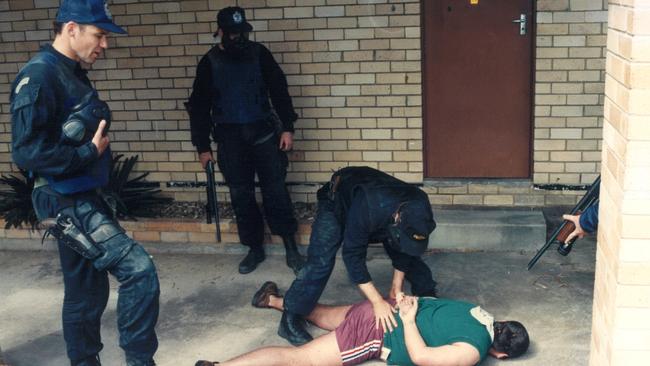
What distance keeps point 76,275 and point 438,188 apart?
322 cm

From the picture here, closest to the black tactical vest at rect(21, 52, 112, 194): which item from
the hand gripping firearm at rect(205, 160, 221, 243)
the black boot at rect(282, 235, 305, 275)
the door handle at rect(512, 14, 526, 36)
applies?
the hand gripping firearm at rect(205, 160, 221, 243)

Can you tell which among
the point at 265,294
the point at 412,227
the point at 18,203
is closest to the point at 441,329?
the point at 412,227

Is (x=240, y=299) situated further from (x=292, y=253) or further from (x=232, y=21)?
(x=232, y=21)

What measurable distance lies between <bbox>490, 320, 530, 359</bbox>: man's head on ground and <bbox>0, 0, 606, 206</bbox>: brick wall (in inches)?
85.3

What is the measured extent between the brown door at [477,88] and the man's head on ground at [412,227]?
2.28 metres

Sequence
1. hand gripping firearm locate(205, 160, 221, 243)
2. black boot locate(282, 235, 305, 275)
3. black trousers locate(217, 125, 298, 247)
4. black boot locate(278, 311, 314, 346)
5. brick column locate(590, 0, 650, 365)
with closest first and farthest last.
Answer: brick column locate(590, 0, 650, 365)
black boot locate(278, 311, 314, 346)
black trousers locate(217, 125, 298, 247)
black boot locate(282, 235, 305, 275)
hand gripping firearm locate(205, 160, 221, 243)

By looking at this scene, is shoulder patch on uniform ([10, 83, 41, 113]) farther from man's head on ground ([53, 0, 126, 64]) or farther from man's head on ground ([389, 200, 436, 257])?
man's head on ground ([389, 200, 436, 257])

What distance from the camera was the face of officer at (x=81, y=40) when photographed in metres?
3.68

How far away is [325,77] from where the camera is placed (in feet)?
20.6

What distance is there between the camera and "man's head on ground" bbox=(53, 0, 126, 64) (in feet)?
12.0

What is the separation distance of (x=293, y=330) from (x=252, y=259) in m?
1.32

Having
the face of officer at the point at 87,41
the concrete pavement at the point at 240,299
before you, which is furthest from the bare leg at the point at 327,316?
the face of officer at the point at 87,41

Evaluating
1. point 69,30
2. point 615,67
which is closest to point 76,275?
point 69,30

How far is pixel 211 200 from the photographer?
243 inches
